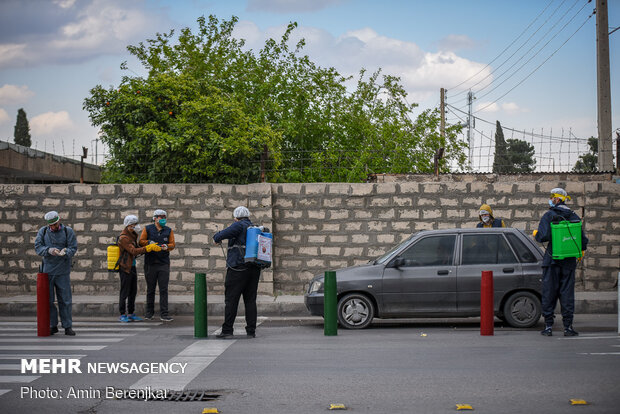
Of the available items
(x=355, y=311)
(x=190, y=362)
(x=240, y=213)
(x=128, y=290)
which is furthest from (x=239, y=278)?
(x=128, y=290)

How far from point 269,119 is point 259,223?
484 inches

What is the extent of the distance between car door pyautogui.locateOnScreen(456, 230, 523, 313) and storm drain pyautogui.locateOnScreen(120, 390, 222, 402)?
5651 millimetres

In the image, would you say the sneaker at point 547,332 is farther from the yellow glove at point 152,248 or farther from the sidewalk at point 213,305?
the yellow glove at point 152,248

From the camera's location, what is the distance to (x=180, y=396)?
6.82m

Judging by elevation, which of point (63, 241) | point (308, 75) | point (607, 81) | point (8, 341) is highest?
point (308, 75)

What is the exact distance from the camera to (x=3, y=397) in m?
6.84

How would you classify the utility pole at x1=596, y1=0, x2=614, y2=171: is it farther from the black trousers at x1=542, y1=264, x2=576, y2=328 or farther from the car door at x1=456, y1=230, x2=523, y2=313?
the black trousers at x1=542, y1=264, x2=576, y2=328

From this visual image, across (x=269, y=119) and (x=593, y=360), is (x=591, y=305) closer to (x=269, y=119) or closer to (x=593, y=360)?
(x=593, y=360)

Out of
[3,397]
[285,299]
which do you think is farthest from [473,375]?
[285,299]

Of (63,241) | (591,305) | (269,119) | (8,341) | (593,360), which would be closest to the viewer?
(593,360)

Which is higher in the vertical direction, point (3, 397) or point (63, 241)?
point (63, 241)

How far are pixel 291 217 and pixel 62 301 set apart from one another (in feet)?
19.3

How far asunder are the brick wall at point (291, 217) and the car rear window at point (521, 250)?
3981 mm

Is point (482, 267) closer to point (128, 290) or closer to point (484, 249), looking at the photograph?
point (484, 249)
